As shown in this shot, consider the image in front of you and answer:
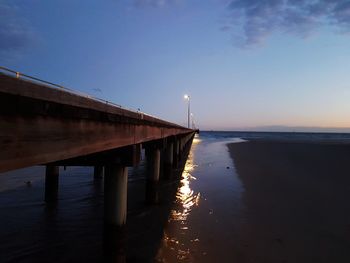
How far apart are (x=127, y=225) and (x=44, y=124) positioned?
271 inches

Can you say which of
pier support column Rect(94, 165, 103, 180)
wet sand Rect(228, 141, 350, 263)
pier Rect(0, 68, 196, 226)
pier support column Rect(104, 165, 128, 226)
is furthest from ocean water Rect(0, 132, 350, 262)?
pier Rect(0, 68, 196, 226)

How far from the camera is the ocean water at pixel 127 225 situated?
7535 mm

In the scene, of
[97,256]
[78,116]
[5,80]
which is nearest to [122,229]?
[97,256]

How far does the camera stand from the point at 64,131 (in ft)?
13.3

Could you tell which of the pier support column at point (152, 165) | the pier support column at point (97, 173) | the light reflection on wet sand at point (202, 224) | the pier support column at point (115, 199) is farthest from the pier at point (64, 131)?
the pier support column at point (97, 173)

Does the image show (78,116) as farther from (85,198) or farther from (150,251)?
(85,198)

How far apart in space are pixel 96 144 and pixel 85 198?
852 centimetres

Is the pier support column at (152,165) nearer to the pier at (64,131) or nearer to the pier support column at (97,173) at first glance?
the pier at (64,131)

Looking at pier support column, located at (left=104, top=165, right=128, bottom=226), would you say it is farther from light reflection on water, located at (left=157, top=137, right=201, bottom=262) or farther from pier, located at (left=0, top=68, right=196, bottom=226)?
light reflection on water, located at (left=157, top=137, right=201, bottom=262)

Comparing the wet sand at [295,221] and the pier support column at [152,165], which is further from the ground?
the pier support column at [152,165]

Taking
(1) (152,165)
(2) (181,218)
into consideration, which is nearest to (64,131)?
(2) (181,218)

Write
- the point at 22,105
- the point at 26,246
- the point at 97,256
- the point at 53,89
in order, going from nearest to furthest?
the point at 22,105 → the point at 53,89 → the point at 97,256 → the point at 26,246

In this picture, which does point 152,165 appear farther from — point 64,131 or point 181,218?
point 64,131

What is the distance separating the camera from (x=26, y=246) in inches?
316
